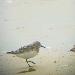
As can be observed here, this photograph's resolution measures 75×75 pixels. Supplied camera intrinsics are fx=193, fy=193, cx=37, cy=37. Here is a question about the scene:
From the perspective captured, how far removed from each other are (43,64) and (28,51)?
6.3 inches

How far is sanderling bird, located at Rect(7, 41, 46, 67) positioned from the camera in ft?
4.95

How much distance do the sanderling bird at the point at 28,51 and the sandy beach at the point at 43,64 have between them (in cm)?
3

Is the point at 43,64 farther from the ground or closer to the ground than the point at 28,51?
closer to the ground

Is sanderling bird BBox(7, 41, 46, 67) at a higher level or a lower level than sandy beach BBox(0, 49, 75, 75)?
higher

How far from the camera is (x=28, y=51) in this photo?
1516 millimetres

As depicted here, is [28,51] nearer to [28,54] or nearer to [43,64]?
[28,54]

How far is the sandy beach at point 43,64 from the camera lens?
1.52 meters

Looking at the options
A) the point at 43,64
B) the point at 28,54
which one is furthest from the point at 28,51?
the point at 43,64

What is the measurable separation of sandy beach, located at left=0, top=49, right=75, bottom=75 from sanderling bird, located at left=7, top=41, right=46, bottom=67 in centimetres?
3

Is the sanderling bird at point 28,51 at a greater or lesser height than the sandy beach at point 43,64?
greater

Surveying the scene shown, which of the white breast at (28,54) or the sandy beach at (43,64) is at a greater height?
the white breast at (28,54)

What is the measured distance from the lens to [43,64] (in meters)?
1.54

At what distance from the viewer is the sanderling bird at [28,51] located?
151cm

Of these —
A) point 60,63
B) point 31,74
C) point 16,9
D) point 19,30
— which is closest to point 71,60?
point 60,63
